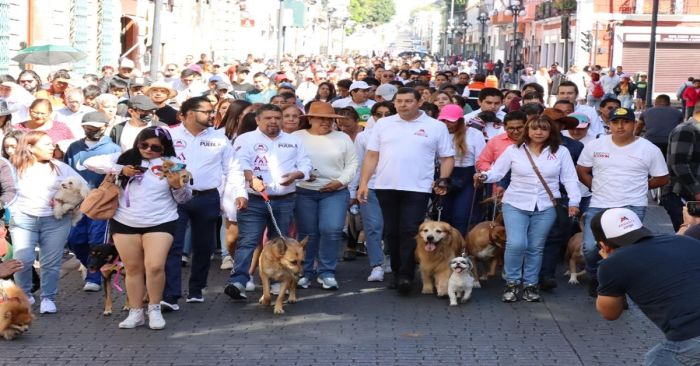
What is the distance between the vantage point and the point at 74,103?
1308cm

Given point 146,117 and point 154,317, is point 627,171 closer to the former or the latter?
point 154,317

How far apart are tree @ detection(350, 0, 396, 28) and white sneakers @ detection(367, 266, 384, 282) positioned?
5768 inches

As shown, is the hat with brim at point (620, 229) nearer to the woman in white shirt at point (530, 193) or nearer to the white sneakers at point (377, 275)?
the woman in white shirt at point (530, 193)

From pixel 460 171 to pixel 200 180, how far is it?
10.4 feet

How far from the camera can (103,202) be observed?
897 cm

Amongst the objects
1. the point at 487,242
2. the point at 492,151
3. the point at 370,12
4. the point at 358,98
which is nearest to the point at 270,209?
the point at 487,242

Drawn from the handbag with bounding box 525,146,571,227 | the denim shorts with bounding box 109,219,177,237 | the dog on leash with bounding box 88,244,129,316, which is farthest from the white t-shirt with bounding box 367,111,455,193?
the dog on leash with bounding box 88,244,129,316

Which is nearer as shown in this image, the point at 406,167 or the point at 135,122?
the point at 406,167

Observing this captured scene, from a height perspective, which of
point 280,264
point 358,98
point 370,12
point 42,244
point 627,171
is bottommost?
point 280,264

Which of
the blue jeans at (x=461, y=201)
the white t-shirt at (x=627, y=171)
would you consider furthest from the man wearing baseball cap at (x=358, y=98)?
the white t-shirt at (x=627, y=171)

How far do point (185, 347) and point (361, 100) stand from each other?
842cm

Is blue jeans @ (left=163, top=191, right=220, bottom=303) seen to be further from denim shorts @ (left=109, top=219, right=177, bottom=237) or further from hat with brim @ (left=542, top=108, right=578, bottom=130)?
hat with brim @ (left=542, top=108, right=578, bottom=130)

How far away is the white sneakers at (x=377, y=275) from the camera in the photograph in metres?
11.6

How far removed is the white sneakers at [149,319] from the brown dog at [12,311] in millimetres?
783
